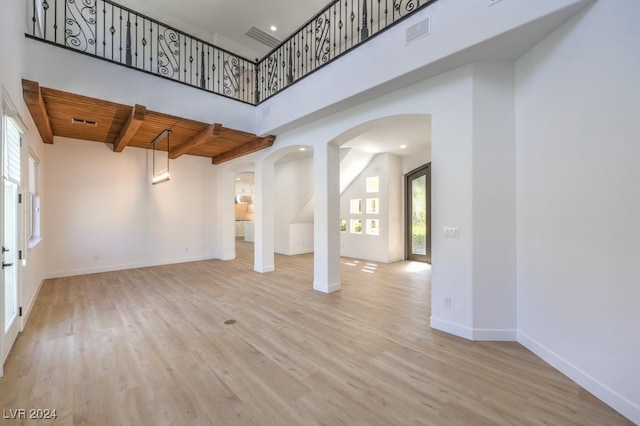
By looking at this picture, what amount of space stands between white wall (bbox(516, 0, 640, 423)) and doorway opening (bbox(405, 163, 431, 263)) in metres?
4.64

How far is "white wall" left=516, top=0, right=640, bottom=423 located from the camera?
76.8 inches

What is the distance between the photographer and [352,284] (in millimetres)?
5355

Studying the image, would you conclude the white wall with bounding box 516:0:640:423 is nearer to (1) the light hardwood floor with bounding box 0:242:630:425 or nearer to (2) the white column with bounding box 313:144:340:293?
(1) the light hardwood floor with bounding box 0:242:630:425

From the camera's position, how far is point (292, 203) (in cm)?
864

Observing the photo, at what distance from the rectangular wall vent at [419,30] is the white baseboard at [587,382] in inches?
141

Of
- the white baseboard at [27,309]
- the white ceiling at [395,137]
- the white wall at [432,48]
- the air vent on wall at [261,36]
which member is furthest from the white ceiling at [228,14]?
the white baseboard at [27,309]

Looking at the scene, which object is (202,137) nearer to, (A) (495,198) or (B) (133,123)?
(B) (133,123)

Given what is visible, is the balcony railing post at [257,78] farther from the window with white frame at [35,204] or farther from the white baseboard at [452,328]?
the white baseboard at [452,328]

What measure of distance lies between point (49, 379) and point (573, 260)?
4.78 meters

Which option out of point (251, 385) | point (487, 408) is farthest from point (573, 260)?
point (251, 385)

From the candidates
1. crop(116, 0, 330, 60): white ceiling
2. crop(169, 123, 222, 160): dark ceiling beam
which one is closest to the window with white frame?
crop(169, 123, 222, 160): dark ceiling beam

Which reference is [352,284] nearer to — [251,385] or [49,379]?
[251,385]

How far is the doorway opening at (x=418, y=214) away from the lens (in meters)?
7.55

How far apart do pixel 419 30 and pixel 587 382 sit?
12.5 feet
